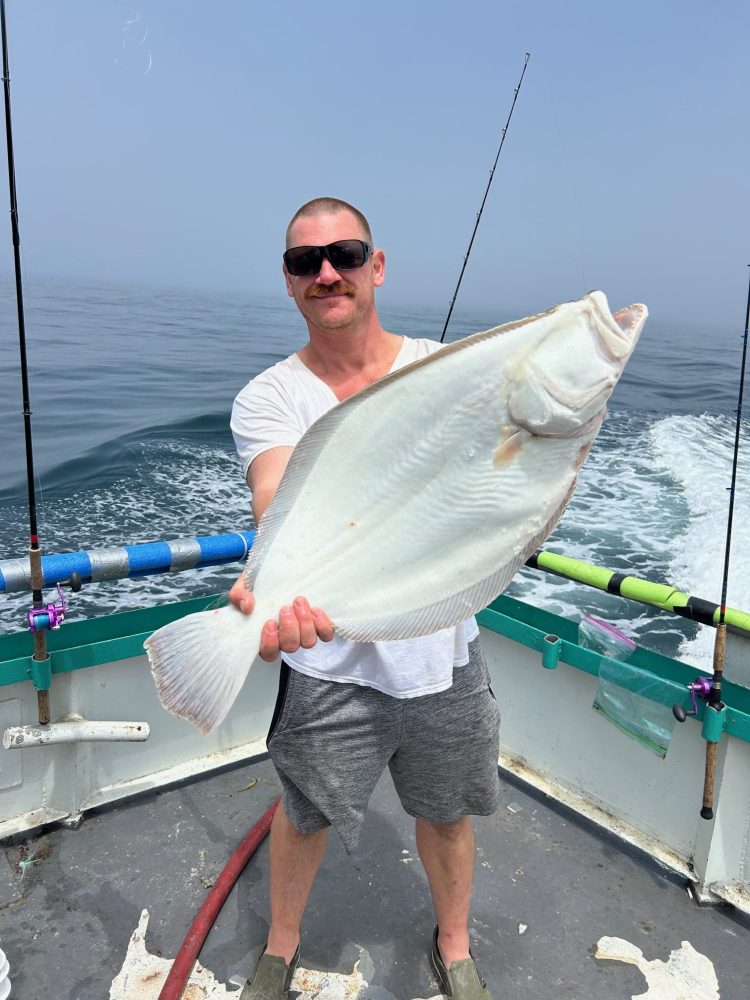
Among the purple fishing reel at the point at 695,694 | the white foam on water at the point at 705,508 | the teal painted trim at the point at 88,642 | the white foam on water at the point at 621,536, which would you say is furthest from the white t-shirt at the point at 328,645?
the white foam on water at the point at 705,508

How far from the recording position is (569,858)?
8.61ft

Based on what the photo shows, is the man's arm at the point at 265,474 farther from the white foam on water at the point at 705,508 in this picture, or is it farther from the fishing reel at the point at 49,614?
the white foam on water at the point at 705,508

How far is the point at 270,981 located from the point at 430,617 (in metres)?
1.30

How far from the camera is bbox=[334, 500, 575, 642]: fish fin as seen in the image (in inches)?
54.7

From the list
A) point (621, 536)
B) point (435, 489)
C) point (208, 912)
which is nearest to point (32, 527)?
point (208, 912)

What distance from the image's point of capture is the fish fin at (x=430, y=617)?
1391 millimetres

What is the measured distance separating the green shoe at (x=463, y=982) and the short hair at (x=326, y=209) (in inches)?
79.5

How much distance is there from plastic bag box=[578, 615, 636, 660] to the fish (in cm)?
143

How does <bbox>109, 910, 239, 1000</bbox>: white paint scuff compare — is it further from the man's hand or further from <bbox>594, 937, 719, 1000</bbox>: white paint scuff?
the man's hand

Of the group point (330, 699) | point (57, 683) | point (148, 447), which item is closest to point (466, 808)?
point (330, 699)

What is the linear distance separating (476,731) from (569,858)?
113 cm

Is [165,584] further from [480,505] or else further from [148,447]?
[480,505]

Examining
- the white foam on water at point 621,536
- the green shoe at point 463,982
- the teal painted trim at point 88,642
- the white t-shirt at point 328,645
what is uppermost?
the white t-shirt at point 328,645

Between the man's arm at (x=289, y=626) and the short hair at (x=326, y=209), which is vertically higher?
the short hair at (x=326, y=209)
